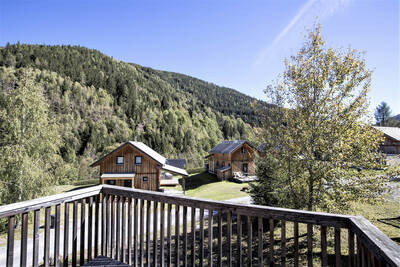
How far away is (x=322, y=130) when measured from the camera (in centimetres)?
579

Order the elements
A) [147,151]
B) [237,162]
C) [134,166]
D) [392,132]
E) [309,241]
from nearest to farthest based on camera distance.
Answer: [309,241] < [134,166] < [147,151] < [392,132] < [237,162]

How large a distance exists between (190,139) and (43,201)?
63.8 m

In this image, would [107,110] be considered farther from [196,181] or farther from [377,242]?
[377,242]

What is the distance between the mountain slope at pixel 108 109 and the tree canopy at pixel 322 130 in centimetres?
3417

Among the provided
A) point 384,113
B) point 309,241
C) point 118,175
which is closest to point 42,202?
point 309,241

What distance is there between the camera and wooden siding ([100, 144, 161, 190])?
20828mm

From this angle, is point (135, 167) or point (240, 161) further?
point (240, 161)

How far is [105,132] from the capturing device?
54094 mm

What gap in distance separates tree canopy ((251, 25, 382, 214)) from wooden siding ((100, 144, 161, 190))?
16.5m

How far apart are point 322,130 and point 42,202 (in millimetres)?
6470

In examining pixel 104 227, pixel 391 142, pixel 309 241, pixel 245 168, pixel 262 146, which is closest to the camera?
pixel 309 241

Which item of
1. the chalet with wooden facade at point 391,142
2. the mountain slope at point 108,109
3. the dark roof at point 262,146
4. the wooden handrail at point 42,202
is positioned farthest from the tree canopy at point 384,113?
the wooden handrail at point 42,202

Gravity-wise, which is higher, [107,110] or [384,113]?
[107,110]

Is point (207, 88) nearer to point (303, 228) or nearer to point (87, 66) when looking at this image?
point (87, 66)
